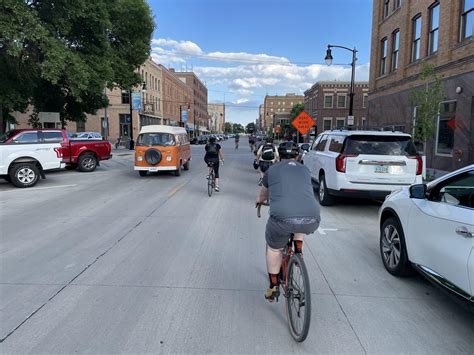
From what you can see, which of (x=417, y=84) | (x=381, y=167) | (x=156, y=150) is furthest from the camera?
(x=417, y=84)

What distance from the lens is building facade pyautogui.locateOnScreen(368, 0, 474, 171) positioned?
1559 centimetres

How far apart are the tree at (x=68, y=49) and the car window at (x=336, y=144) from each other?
1062 cm

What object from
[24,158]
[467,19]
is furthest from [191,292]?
[467,19]

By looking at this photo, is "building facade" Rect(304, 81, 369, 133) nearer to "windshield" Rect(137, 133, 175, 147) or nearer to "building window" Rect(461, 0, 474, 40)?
"building window" Rect(461, 0, 474, 40)

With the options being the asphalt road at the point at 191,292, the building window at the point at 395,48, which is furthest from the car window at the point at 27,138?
the building window at the point at 395,48

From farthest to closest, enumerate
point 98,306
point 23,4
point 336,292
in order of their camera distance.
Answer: point 23,4 < point 336,292 < point 98,306

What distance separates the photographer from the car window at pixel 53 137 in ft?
47.7

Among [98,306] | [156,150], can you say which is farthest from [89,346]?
[156,150]

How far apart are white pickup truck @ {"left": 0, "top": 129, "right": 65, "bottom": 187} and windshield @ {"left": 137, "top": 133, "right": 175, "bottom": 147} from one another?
321 centimetres

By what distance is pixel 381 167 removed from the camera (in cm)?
845

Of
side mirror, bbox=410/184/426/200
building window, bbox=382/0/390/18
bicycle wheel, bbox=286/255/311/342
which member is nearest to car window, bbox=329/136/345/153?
side mirror, bbox=410/184/426/200

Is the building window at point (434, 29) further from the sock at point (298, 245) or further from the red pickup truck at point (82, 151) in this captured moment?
the sock at point (298, 245)

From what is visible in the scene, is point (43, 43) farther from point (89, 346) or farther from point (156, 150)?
point (89, 346)

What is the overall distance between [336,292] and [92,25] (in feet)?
58.3
